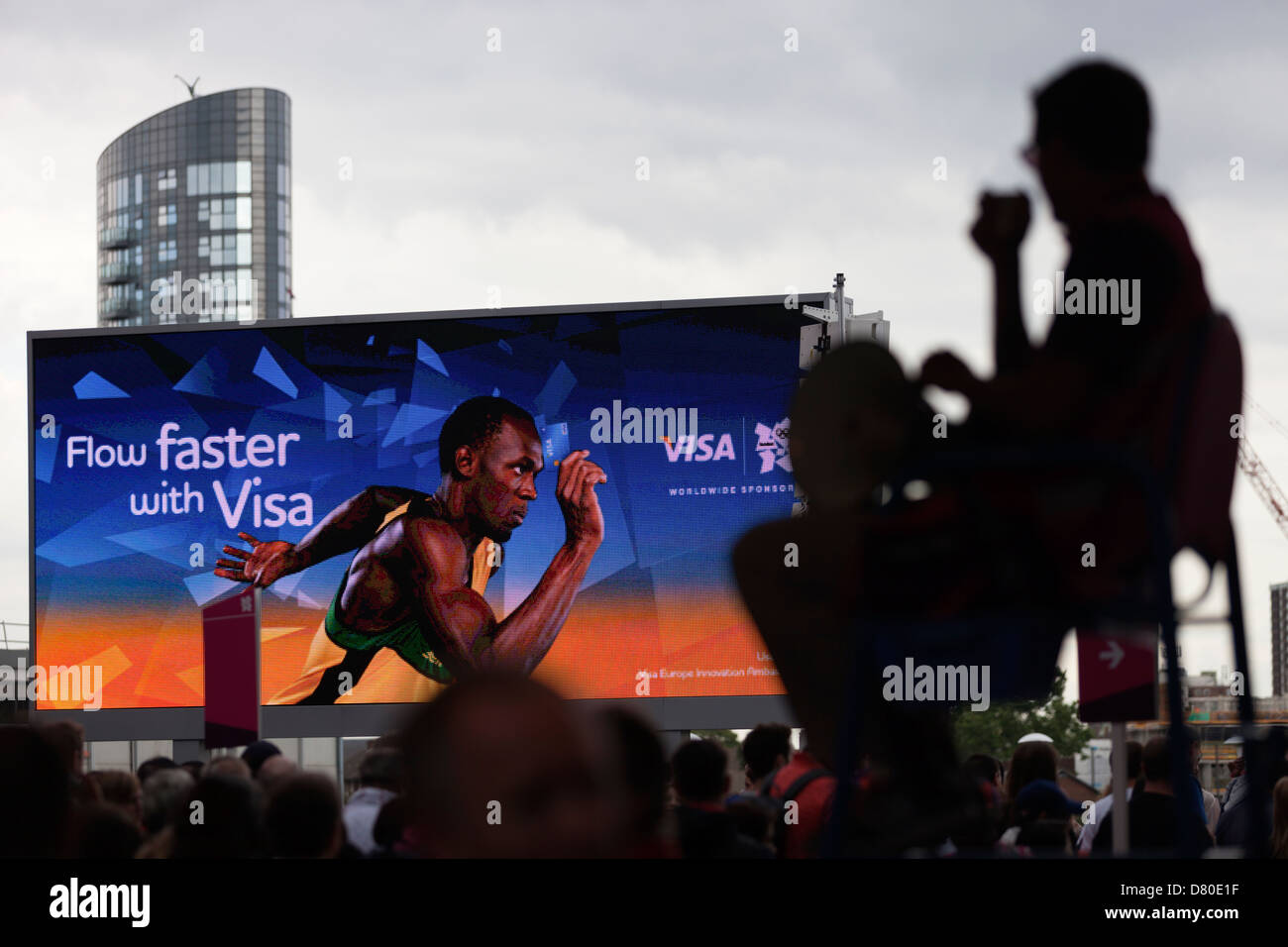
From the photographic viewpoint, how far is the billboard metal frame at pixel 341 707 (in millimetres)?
11258

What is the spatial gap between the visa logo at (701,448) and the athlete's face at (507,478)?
3.40 ft

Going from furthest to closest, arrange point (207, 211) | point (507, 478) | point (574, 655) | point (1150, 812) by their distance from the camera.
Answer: point (207, 211)
point (507, 478)
point (574, 655)
point (1150, 812)

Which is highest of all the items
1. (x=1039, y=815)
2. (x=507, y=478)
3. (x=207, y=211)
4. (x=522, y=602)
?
(x=207, y=211)

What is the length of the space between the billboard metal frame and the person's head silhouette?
31.4 feet

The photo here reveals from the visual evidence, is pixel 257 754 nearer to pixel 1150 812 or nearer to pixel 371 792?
pixel 371 792

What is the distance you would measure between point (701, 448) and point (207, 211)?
5007 centimetres

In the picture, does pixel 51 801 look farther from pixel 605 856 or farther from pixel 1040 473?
pixel 1040 473

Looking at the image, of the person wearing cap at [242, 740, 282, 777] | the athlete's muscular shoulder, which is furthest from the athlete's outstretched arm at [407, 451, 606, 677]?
the person wearing cap at [242, 740, 282, 777]

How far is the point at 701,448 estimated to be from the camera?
37.5ft

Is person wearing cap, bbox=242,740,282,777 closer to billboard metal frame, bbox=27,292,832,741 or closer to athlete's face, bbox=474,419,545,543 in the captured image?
billboard metal frame, bbox=27,292,832,741

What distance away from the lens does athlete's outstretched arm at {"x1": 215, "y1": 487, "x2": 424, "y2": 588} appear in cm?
1167

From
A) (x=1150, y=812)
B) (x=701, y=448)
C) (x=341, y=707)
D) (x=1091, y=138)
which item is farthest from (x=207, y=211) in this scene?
(x=1091, y=138)

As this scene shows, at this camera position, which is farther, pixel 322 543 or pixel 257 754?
pixel 322 543
